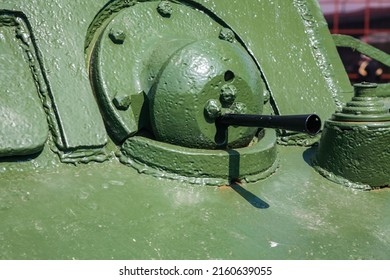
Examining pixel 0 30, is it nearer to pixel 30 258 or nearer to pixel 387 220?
pixel 30 258

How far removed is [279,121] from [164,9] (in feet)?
2.77

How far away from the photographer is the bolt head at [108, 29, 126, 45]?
2.40 m

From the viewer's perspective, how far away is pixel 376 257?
77.6 inches

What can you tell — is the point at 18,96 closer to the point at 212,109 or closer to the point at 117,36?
the point at 117,36

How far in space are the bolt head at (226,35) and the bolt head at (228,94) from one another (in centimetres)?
59

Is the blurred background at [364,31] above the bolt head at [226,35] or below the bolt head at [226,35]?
below

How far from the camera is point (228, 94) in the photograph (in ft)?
7.39

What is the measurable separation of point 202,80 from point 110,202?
0.55 m

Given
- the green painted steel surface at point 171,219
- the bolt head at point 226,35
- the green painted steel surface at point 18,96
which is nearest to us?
the green painted steel surface at point 171,219

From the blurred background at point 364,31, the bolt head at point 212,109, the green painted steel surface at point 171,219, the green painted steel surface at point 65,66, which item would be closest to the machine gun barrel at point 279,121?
the bolt head at point 212,109

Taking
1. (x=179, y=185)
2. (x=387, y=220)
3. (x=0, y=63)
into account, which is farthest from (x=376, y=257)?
(x=0, y=63)

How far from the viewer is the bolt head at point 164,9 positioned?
259 cm

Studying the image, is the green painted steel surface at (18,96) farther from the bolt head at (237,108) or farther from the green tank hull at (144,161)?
the bolt head at (237,108)

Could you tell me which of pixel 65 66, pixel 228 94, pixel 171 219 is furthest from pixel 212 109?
pixel 65 66
